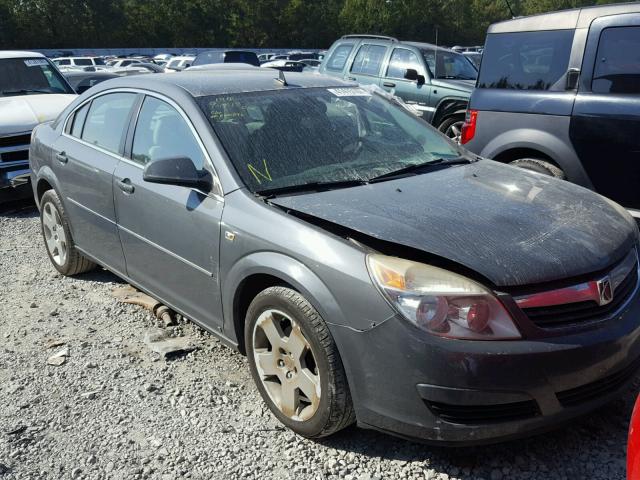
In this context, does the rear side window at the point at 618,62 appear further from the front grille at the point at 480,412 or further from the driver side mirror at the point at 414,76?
the driver side mirror at the point at 414,76

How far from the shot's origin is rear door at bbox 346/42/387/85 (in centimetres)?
1095

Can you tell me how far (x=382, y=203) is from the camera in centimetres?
302

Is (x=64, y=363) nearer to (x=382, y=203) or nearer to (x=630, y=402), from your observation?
(x=382, y=203)

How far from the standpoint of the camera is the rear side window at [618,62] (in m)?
4.86

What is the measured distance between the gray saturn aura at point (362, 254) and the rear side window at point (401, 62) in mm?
6825

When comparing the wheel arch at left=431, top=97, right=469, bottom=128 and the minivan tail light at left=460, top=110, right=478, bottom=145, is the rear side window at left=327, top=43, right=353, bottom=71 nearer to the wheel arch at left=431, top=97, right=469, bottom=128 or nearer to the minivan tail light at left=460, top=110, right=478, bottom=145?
the wheel arch at left=431, top=97, right=469, bottom=128

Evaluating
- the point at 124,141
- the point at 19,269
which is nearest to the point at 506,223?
the point at 124,141

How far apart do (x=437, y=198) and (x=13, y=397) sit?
8.34 ft

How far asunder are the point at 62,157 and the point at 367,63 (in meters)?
7.42

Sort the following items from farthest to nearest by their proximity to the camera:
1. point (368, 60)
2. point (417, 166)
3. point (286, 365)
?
1. point (368, 60)
2. point (417, 166)
3. point (286, 365)

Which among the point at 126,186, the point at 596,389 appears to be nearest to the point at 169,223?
the point at 126,186

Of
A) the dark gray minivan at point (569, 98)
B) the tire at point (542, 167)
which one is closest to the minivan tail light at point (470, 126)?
the dark gray minivan at point (569, 98)

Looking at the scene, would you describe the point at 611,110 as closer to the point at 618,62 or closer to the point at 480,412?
the point at 618,62

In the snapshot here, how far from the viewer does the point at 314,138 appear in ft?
11.7
